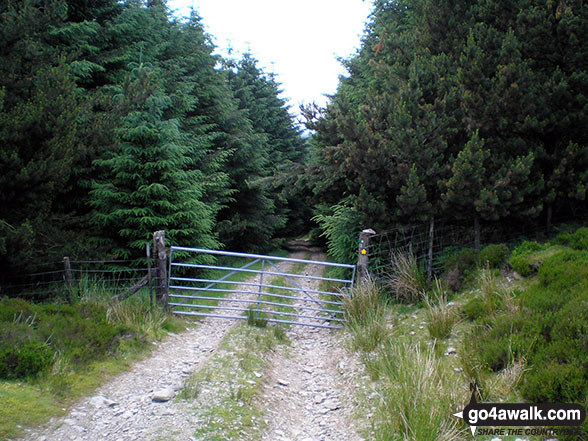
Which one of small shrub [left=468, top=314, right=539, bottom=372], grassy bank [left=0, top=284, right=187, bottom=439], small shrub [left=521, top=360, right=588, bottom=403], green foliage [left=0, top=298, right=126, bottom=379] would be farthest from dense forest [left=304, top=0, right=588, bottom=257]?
green foliage [left=0, top=298, right=126, bottom=379]

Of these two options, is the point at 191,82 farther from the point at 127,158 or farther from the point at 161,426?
the point at 161,426

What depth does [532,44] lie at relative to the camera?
857 cm

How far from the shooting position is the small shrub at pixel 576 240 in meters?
6.82

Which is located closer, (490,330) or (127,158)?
(490,330)

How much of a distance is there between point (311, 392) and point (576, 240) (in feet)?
17.4

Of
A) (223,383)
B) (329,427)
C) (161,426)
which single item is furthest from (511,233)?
(161,426)

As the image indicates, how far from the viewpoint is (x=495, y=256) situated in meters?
7.91

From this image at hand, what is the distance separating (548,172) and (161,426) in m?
8.81

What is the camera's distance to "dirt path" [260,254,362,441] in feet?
15.0

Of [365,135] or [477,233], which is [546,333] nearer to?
[477,233]

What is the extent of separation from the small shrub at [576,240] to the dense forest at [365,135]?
0.81 metres

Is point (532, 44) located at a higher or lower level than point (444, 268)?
higher

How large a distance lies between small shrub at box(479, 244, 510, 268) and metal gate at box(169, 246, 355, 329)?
8.42ft

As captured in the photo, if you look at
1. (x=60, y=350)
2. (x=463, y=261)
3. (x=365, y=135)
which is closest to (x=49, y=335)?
(x=60, y=350)
